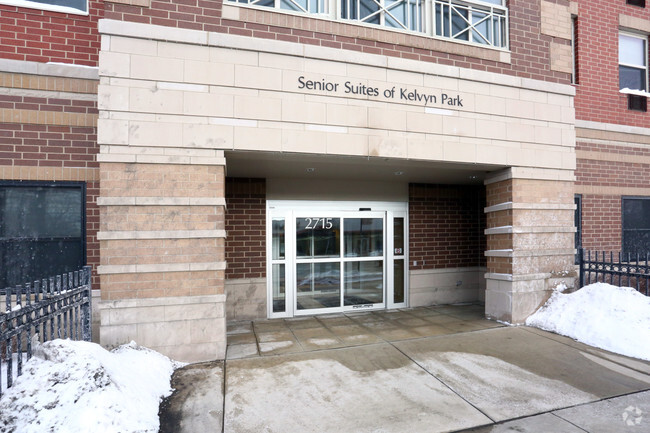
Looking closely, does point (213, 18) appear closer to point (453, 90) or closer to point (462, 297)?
point (453, 90)

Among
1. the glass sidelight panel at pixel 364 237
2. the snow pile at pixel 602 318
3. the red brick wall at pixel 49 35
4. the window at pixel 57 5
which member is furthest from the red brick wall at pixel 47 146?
the snow pile at pixel 602 318

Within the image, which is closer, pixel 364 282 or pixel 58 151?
pixel 58 151

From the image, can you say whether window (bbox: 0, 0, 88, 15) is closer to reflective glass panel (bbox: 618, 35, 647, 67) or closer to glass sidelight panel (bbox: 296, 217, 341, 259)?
glass sidelight panel (bbox: 296, 217, 341, 259)

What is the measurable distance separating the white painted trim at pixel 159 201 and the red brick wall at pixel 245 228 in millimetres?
2209

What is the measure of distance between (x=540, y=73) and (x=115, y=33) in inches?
294

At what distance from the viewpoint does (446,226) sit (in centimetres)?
898

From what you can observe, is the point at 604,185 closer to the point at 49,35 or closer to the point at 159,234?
the point at 159,234

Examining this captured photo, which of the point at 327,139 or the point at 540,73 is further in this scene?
the point at 540,73

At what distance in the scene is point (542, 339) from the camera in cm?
602

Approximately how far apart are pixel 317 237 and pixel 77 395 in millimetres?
5381

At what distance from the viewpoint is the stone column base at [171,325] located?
195 inches

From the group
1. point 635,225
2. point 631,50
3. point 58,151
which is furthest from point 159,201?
point 631,50

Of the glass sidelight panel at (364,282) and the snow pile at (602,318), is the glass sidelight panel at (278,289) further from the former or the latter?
the snow pile at (602,318)

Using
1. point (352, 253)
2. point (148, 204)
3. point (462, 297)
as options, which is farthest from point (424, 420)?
point (462, 297)
